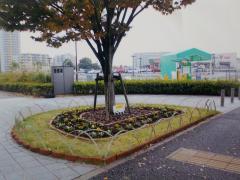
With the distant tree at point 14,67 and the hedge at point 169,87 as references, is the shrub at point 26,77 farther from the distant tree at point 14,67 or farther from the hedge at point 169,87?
the hedge at point 169,87

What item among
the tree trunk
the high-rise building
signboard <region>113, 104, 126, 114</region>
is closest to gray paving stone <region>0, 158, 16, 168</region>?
signboard <region>113, 104, 126, 114</region>

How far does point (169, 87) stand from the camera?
50.1 feet

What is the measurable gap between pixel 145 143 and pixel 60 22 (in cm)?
391

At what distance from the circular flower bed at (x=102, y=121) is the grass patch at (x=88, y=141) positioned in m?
0.26

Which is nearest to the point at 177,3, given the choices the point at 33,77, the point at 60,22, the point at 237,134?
the point at 60,22

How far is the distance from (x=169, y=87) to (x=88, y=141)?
33.4ft

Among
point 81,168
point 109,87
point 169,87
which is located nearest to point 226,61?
point 169,87

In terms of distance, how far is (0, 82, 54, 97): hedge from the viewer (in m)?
16.1

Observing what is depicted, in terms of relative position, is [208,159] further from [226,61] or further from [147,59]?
[147,59]

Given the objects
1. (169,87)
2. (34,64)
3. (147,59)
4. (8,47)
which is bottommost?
(169,87)

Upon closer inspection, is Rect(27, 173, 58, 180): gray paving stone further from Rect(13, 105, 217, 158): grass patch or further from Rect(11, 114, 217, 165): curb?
Rect(13, 105, 217, 158): grass patch

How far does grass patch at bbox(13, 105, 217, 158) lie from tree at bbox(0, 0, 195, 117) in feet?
6.88

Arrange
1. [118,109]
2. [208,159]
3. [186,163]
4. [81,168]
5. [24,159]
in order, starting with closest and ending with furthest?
[81,168] → [186,163] → [208,159] → [24,159] → [118,109]

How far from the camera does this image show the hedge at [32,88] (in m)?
16.1
